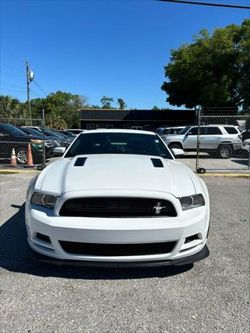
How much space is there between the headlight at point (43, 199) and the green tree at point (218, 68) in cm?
3574

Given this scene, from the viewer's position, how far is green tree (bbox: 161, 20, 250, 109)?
123 ft

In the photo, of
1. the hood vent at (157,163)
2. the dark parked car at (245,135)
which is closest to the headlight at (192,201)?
the hood vent at (157,163)

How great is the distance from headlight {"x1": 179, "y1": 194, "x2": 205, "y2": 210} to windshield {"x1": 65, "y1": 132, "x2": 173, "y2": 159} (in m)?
1.66

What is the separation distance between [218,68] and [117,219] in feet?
125

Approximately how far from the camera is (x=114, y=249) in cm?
335

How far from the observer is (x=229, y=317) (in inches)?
119

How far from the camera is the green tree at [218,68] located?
3759 centimetres

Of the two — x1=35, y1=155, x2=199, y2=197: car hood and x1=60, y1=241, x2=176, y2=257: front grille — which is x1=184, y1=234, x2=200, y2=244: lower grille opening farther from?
x1=35, y1=155, x2=199, y2=197: car hood

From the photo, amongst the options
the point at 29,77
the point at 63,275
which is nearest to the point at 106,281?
the point at 63,275

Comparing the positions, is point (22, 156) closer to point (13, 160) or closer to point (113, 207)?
point (13, 160)

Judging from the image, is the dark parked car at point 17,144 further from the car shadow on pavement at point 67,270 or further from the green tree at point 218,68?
the green tree at point 218,68

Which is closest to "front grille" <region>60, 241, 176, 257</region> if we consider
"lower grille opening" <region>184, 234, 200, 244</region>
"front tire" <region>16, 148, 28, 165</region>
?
"lower grille opening" <region>184, 234, 200, 244</region>

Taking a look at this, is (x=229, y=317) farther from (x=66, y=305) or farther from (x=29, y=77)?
(x=29, y=77)

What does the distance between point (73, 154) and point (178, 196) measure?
2.12 metres
